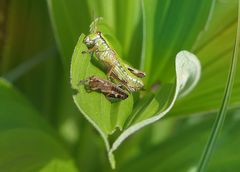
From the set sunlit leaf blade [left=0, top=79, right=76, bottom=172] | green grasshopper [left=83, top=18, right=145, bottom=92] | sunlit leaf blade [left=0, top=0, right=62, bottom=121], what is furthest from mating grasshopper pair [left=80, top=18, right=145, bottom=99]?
sunlit leaf blade [left=0, top=0, right=62, bottom=121]

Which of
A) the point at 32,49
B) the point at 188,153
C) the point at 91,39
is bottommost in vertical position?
the point at 188,153

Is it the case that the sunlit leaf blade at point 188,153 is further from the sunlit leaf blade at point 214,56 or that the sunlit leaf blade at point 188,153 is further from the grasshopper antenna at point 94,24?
the grasshopper antenna at point 94,24

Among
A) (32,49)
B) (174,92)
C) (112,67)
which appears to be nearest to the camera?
(174,92)

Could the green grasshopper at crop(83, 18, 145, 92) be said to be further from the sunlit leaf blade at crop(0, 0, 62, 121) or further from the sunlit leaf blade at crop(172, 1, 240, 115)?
the sunlit leaf blade at crop(0, 0, 62, 121)

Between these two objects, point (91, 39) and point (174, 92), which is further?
point (91, 39)

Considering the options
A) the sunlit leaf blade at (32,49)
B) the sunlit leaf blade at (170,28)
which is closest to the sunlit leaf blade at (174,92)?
the sunlit leaf blade at (170,28)

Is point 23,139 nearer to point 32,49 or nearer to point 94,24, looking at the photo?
point 94,24

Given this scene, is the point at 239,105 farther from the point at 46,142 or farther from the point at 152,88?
the point at 46,142

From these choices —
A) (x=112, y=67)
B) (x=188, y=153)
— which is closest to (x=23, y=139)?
(x=112, y=67)
